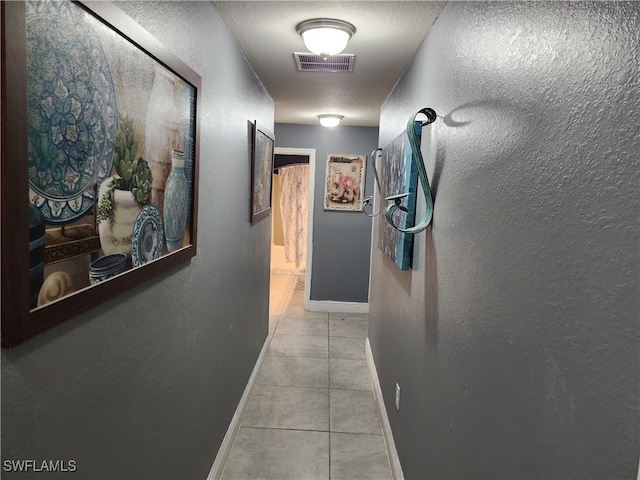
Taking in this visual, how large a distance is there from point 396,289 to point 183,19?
5.39ft

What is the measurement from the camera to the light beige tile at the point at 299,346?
3.86 m

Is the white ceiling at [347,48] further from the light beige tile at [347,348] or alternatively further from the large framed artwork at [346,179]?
the light beige tile at [347,348]

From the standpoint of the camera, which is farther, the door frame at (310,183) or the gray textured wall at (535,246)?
the door frame at (310,183)

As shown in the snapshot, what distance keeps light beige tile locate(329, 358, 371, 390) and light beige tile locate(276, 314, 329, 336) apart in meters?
0.75

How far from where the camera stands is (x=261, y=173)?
2.88 m

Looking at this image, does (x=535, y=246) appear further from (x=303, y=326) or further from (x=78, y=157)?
(x=303, y=326)

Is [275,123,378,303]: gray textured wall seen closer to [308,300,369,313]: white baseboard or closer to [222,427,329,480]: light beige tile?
[308,300,369,313]: white baseboard

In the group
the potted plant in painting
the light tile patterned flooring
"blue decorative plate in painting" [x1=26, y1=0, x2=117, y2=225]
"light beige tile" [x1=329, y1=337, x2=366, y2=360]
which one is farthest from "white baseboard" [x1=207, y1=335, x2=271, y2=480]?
"blue decorative plate in painting" [x1=26, y1=0, x2=117, y2=225]

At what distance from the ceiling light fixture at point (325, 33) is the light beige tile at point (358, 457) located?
83.2 inches

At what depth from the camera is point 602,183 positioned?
655 millimetres

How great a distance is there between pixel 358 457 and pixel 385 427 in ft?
0.83

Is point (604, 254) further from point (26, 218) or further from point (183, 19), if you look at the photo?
point (183, 19)

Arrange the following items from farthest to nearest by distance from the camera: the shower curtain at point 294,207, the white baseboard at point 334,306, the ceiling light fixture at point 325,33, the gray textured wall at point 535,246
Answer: the shower curtain at point 294,207
the white baseboard at point 334,306
the ceiling light fixture at point 325,33
the gray textured wall at point 535,246

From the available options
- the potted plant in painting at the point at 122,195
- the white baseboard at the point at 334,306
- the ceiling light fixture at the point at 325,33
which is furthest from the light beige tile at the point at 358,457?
the white baseboard at the point at 334,306
